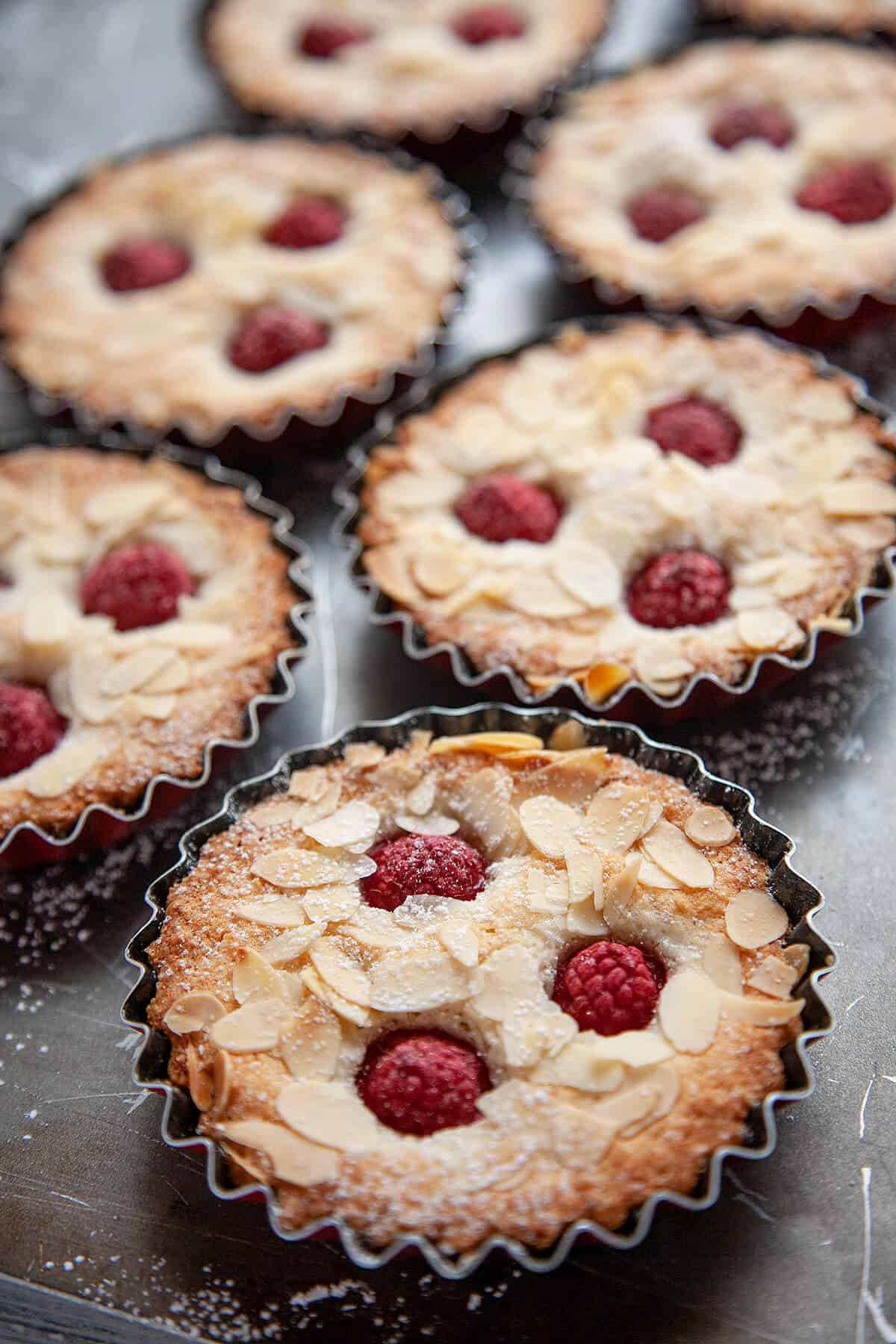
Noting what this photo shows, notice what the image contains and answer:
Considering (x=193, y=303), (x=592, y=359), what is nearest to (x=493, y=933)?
(x=592, y=359)

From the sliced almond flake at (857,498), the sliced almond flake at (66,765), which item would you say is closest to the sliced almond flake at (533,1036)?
the sliced almond flake at (66,765)

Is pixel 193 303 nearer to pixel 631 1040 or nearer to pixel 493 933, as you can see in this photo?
pixel 493 933

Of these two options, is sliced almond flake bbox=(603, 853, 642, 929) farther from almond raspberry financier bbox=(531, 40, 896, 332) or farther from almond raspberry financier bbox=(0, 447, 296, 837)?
almond raspberry financier bbox=(531, 40, 896, 332)

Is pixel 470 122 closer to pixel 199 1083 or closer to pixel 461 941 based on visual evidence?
pixel 461 941

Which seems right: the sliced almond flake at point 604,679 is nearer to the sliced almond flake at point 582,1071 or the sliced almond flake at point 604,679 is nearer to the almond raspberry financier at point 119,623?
the almond raspberry financier at point 119,623

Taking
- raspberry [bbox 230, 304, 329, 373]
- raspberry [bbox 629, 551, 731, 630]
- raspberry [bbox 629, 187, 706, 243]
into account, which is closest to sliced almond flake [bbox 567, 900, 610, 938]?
raspberry [bbox 629, 551, 731, 630]

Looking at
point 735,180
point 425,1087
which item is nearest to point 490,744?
point 425,1087
